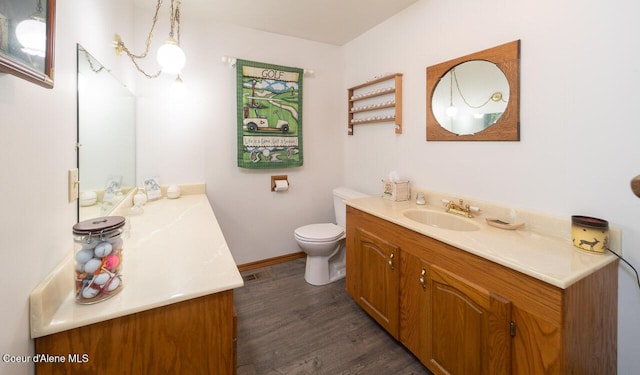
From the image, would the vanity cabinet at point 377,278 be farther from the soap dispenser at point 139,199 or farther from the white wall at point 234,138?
the soap dispenser at point 139,199

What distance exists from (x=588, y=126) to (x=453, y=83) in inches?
31.1

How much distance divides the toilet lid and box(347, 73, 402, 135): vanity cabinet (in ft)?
3.32

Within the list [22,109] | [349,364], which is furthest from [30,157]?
[349,364]

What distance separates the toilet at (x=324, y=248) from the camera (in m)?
2.33

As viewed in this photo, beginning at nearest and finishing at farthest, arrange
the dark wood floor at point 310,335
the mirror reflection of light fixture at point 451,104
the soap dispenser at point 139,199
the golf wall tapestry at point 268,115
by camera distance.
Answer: the dark wood floor at point 310,335, the mirror reflection of light fixture at point 451,104, the soap dispenser at point 139,199, the golf wall tapestry at point 268,115

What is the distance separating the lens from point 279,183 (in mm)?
2781

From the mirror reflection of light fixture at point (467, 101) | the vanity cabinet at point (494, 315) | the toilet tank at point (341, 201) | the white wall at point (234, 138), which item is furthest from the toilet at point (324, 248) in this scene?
the mirror reflection of light fixture at point (467, 101)

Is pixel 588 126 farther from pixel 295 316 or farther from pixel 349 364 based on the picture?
pixel 295 316

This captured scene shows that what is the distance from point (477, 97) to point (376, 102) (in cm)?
101

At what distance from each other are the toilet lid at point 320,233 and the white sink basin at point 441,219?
Answer: 2.42ft

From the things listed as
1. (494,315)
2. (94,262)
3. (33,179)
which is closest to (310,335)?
(494,315)

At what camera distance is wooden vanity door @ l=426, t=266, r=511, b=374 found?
1096mm

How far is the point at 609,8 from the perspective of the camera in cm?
118

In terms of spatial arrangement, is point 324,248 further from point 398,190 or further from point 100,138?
point 100,138
